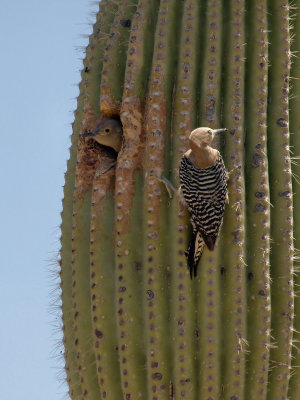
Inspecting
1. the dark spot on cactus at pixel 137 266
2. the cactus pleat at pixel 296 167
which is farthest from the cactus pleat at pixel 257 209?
the dark spot on cactus at pixel 137 266

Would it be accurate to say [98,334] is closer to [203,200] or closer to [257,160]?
[203,200]

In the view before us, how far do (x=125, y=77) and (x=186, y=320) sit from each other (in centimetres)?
141

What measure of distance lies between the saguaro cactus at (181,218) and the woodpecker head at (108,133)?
59 millimetres

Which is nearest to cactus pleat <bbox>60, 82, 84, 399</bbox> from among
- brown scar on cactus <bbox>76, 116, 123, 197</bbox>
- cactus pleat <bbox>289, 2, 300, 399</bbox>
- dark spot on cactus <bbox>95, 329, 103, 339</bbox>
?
brown scar on cactus <bbox>76, 116, 123, 197</bbox>

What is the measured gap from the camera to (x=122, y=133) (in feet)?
16.4

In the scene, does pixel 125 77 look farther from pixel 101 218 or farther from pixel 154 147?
pixel 101 218

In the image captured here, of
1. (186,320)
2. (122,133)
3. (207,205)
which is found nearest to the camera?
(186,320)

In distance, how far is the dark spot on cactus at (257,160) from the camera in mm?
4664

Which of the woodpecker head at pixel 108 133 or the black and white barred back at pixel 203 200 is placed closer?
the black and white barred back at pixel 203 200

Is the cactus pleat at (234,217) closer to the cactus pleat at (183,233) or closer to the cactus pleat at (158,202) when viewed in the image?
the cactus pleat at (183,233)

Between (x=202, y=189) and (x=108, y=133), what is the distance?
627mm

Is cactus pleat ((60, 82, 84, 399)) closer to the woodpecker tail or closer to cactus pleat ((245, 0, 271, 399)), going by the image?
the woodpecker tail

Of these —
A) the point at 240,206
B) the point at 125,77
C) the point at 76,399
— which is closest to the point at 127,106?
the point at 125,77

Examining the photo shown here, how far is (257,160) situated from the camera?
15.3ft
